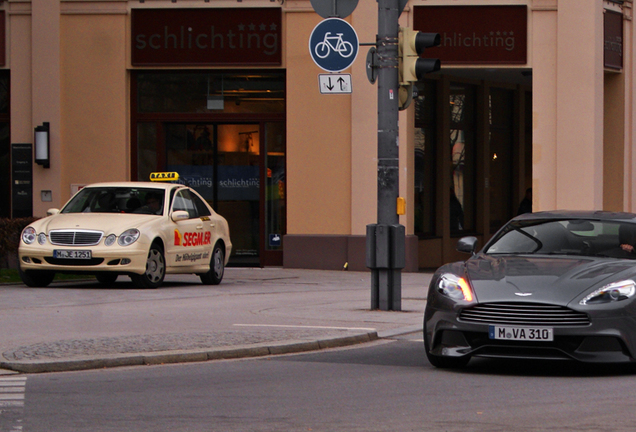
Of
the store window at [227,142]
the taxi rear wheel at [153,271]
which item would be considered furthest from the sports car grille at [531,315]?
the store window at [227,142]

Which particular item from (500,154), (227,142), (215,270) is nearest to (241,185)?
(227,142)

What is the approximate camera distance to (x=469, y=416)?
21.4 feet

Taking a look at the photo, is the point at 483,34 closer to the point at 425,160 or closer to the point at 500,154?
the point at 425,160

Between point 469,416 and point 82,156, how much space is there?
633 inches

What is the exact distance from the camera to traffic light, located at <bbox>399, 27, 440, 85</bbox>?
1281 centimetres

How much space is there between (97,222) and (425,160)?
33.3ft

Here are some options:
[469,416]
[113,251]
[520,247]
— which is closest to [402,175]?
[113,251]

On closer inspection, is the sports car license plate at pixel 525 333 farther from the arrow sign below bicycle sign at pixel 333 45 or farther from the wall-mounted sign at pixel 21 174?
the wall-mounted sign at pixel 21 174

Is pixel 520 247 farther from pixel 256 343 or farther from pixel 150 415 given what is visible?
pixel 150 415

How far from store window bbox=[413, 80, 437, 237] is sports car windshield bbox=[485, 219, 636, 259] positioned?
43.4 ft

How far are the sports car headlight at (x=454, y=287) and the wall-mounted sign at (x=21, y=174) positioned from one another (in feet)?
47.4

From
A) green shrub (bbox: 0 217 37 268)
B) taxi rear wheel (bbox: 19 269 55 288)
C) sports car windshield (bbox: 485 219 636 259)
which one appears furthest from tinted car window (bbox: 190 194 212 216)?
sports car windshield (bbox: 485 219 636 259)

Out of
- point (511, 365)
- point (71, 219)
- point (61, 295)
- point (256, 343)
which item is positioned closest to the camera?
point (511, 365)

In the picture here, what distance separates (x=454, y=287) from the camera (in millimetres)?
8453
